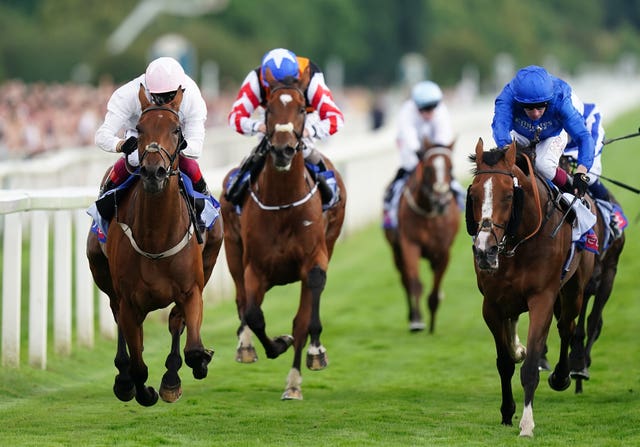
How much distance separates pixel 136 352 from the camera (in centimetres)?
825

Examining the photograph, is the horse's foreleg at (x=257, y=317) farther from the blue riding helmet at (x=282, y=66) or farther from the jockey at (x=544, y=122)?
the jockey at (x=544, y=122)

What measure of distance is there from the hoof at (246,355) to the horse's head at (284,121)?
1538 mm

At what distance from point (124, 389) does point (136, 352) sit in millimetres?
342

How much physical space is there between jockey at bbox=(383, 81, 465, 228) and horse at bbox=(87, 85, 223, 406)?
5.48m

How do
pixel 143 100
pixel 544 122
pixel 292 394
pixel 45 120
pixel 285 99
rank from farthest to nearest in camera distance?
1. pixel 45 120
2. pixel 292 394
3. pixel 285 99
4. pixel 544 122
5. pixel 143 100

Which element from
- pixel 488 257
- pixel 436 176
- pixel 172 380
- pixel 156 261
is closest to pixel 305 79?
pixel 156 261

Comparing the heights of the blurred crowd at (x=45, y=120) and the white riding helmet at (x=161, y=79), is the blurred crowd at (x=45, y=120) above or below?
above

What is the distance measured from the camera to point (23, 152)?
2053 cm

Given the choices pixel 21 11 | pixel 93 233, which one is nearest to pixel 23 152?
pixel 93 233

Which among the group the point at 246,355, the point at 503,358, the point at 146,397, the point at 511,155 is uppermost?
the point at 511,155

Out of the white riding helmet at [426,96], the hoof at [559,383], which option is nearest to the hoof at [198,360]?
the hoof at [559,383]

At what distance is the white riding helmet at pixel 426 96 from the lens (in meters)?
13.6

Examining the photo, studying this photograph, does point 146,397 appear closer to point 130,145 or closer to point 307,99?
point 130,145

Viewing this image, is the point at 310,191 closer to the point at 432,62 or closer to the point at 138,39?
the point at 138,39
